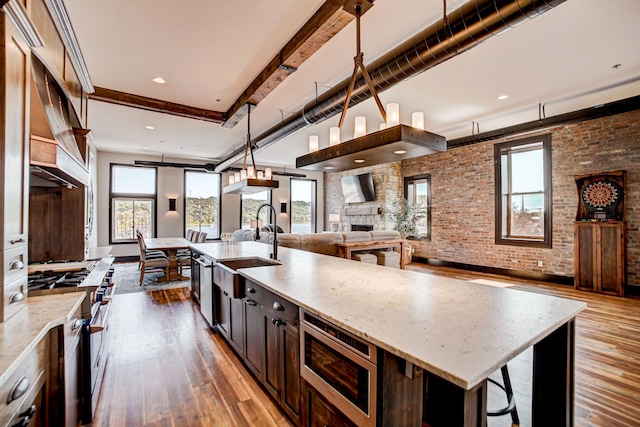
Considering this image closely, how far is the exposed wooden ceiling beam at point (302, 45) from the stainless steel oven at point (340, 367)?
2272 millimetres

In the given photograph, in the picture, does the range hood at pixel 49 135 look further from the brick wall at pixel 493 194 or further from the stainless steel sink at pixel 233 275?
the brick wall at pixel 493 194

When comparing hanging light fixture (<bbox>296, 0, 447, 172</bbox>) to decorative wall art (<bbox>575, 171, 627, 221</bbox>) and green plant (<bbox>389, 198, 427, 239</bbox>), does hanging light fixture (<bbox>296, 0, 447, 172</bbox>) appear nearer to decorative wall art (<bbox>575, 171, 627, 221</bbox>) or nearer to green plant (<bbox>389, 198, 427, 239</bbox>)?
decorative wall art (<bbox>575, 171, 627, 221</bbox>)

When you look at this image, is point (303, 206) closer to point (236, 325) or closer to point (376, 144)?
point (236, 325)

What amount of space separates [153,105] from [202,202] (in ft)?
18.5

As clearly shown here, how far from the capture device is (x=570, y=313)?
1.42 metres

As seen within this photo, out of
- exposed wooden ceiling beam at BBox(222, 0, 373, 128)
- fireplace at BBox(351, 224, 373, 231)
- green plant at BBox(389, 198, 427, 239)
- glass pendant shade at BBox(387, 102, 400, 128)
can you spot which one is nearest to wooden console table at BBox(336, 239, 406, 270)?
green plant at BBox(389, 198, 427, 239)

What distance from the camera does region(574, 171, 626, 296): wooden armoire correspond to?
4883 mm

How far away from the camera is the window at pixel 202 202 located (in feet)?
32.1

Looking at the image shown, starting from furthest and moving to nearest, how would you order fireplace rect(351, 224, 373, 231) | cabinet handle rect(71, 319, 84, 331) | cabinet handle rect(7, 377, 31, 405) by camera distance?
fireplace rect(351, 224, 373, 231) < cabinet handle rect(71, 319, 84, 331) < cabinet handle rect(7, 377, 31, 405)

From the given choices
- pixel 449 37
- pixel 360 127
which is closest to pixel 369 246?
pixel 360 127

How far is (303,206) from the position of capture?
12.0 m

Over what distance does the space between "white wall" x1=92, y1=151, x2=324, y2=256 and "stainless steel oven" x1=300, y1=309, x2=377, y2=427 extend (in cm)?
899

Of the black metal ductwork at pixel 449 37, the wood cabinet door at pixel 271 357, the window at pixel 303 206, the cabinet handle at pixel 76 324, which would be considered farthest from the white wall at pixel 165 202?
the wood cabinet door at pixel 271 357

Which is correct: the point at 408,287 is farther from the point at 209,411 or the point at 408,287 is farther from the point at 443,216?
the point at 443,216
